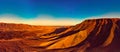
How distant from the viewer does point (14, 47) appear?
2.68m

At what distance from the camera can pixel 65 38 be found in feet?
8.80

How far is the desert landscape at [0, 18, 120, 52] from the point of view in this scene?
8.75 ft

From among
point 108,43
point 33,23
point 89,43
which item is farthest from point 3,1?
point 108,43

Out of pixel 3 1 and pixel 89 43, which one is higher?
pixel 3 1

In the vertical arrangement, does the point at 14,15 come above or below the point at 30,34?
above

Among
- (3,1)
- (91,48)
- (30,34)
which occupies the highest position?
(3,1)

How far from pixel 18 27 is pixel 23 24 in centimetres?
7

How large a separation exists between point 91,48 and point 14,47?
913mm

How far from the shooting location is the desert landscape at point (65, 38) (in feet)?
8.75

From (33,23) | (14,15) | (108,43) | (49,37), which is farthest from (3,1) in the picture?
(108,43)

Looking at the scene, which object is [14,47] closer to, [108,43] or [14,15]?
[14,15]

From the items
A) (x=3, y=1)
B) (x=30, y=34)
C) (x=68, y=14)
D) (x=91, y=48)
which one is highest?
(x=3, y=1)

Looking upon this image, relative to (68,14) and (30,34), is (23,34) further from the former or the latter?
(68,14)

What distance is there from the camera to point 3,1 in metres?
2.72
